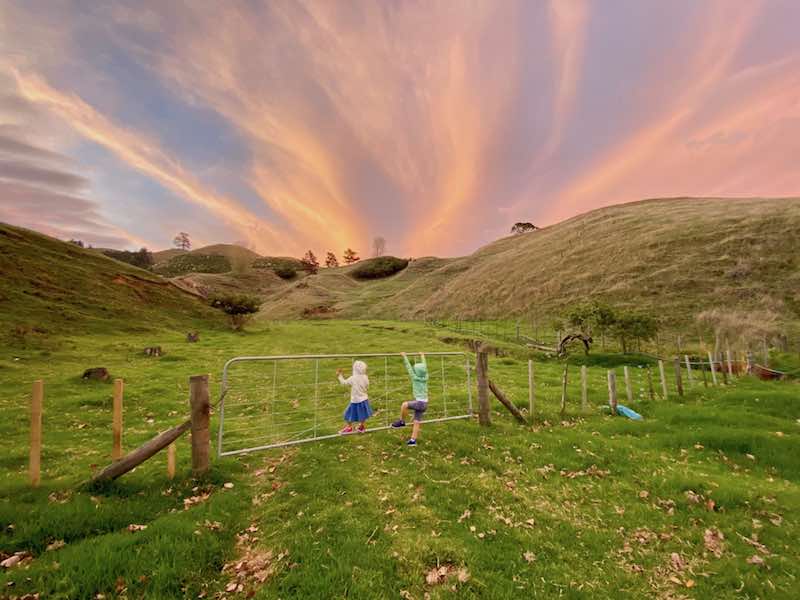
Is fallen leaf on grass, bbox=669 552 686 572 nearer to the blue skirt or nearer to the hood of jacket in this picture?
the hood of jacket

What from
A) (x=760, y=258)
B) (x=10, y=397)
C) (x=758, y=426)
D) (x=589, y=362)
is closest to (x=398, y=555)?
(x=758, y=426)

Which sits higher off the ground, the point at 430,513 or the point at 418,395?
the point at 418,395

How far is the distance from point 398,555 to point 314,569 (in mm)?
1410

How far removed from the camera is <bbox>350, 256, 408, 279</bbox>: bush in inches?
5458

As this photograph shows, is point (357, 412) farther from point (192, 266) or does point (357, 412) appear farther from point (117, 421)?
point (192, 266)

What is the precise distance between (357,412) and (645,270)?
54614 millimetres

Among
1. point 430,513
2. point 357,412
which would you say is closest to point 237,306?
point 357,412

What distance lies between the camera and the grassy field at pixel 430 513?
18.3 feet

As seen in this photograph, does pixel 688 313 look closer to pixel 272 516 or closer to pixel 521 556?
pixel 521 556

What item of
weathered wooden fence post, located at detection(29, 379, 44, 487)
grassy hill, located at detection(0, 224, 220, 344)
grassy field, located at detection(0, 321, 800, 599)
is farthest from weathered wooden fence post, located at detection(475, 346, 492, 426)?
grassy hill, located at detection(0, 224, 220, 344)

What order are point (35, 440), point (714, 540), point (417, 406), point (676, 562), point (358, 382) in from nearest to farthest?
point (676, 562), point (714, 540), point (35, 440), point (358, 382), point (417, 406)

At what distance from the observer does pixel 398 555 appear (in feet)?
20.1

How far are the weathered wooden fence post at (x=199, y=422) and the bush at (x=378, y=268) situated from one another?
13034 cm

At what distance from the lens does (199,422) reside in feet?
26.7
